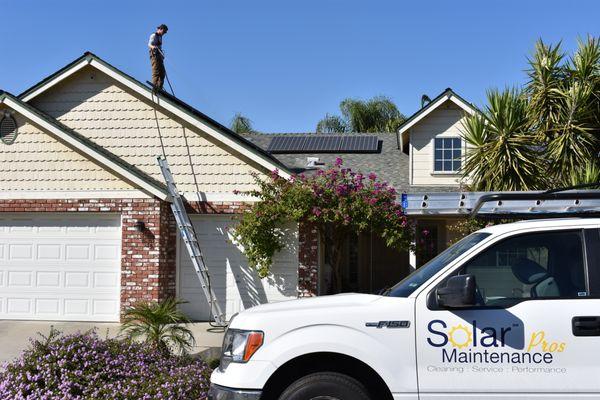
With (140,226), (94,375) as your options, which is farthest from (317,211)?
(94,375)

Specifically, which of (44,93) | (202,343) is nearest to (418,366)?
(202,343)

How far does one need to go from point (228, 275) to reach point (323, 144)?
7.11 meters

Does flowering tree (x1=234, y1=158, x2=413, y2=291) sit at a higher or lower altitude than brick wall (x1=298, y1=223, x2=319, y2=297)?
higher

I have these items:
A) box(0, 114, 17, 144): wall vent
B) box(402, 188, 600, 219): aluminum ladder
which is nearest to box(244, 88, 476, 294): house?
box(0, 114, 17, 144): wall vent

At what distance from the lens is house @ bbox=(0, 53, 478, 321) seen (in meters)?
12.7

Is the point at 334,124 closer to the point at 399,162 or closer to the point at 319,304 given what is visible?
the point at 399,162

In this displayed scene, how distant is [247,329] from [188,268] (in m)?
8.69

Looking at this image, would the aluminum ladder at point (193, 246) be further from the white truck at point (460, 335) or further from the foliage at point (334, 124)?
the foliage at point (334, 124)

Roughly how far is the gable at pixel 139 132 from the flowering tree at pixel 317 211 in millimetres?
862

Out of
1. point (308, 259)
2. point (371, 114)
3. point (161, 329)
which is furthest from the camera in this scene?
point (371, 114)

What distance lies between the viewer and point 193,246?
40.5 feet

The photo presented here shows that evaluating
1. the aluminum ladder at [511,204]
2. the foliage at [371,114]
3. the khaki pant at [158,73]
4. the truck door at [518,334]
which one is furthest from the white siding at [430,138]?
the foliage at [371,114]

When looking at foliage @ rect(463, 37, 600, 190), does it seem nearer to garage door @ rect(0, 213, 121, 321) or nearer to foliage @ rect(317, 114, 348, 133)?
garage door @ rect(0, 213, 121, 321)

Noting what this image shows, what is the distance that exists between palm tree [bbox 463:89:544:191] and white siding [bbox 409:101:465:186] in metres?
3.33
